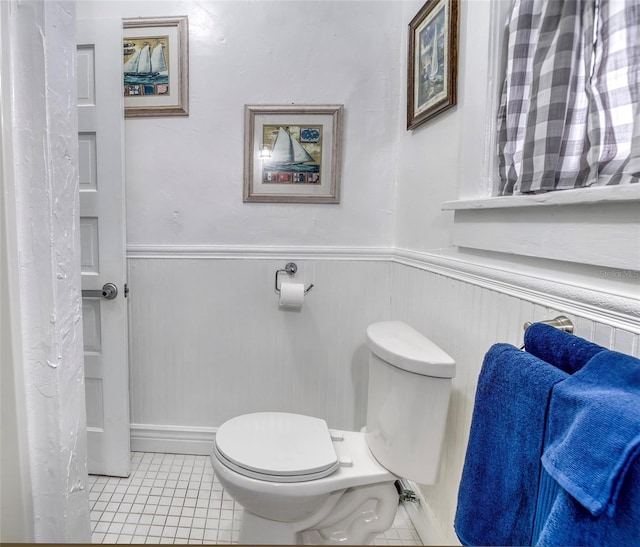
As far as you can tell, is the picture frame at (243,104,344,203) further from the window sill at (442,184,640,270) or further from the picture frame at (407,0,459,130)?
the window sill at (442,184,640,270)

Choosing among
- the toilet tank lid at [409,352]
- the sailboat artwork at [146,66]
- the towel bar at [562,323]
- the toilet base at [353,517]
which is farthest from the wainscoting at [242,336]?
the towel bar at [562,323]

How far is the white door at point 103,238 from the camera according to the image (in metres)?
1.21

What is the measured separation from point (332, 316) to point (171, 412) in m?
0.83

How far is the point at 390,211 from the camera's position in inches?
56.6

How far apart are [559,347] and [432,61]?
100 cm

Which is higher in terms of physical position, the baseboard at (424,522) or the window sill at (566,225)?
the window sill at (566,225)

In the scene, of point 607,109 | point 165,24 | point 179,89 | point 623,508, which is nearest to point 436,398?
point 623,508

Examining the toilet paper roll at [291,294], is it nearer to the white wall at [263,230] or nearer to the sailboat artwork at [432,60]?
the white wall at [263,230]

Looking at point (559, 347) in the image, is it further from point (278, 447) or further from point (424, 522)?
point (424, 522)

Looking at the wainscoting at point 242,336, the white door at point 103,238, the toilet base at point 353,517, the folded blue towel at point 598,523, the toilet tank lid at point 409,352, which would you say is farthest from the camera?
the wainscoting at point 242,336

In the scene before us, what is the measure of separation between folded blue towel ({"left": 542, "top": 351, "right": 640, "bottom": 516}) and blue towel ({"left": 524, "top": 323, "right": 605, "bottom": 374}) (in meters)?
0.05

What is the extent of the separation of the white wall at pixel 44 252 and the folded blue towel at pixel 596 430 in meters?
0.53

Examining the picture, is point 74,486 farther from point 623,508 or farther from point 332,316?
point 332,316

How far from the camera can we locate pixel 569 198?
0.57 m
